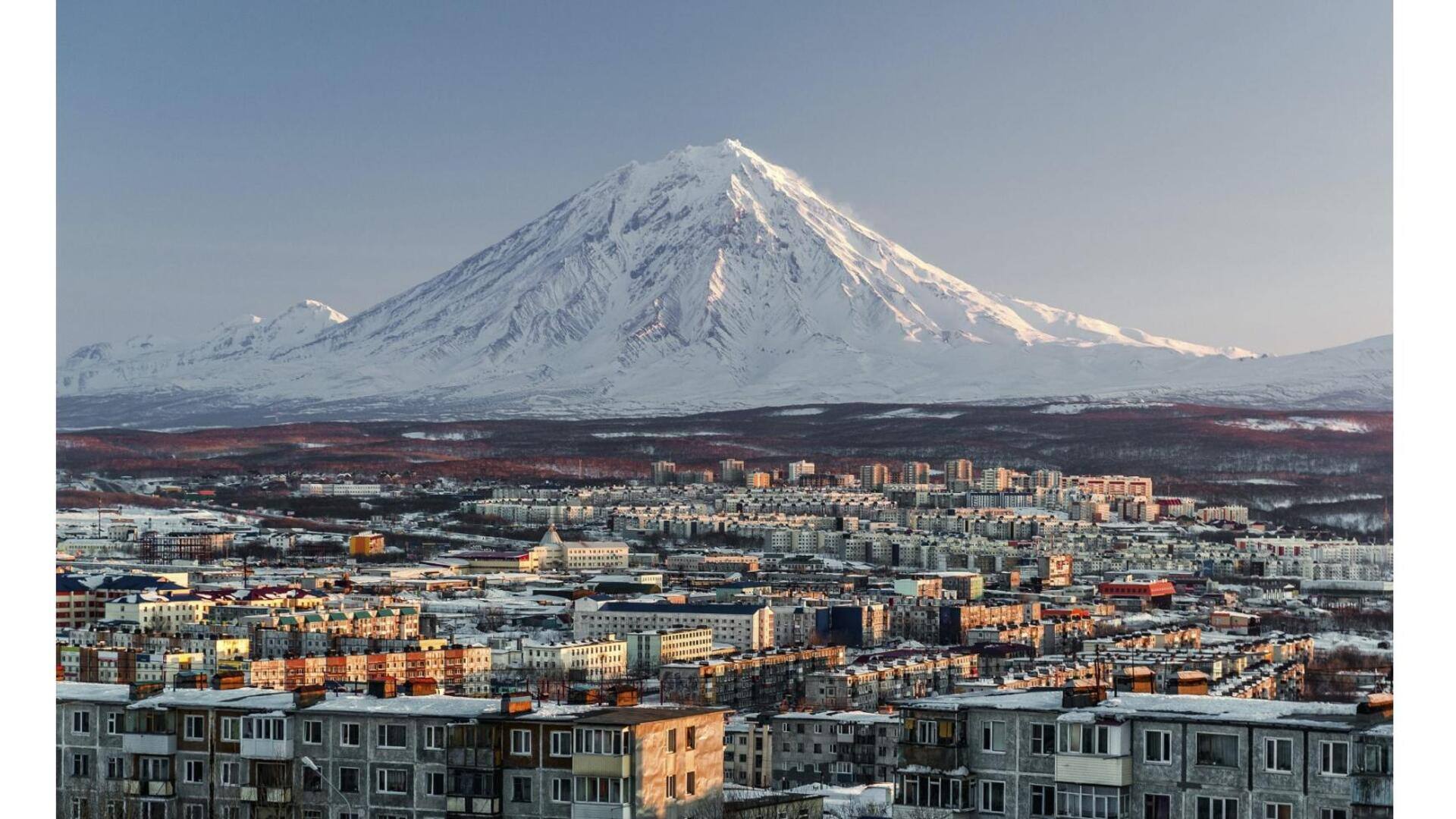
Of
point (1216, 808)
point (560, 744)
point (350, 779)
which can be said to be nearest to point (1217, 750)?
point (1216, 808)

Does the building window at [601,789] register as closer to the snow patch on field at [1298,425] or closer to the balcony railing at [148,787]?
the balcony railing at [148,787]

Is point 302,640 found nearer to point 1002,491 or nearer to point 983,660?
point 983,660

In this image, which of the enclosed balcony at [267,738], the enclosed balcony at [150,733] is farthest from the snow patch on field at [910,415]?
the enclosed balcony at [267,738]

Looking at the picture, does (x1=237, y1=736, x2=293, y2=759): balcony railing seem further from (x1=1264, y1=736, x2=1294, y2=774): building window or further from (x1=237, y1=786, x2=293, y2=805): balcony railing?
(x1=1264, y1=736, x2=1294, y2=774): building window

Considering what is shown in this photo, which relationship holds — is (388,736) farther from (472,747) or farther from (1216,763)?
(1216,763)

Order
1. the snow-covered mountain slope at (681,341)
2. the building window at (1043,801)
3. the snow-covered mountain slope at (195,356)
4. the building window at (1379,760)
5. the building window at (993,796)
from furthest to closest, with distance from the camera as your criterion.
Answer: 1. the snow-covered mountain slope at (195,356)
2. the snow-covered mountain slope at (681,341)
3. the building window at (993,796)
4. the building window at (1043,801)
5. the building window at (1379,760)

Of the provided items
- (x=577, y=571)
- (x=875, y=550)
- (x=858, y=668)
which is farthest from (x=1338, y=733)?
(x=875, y=550)
